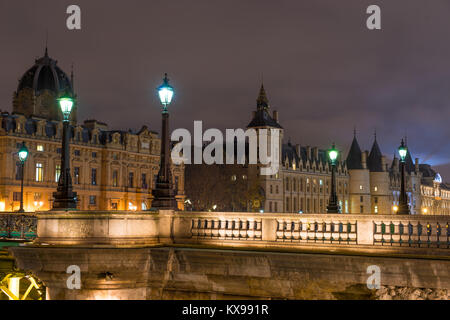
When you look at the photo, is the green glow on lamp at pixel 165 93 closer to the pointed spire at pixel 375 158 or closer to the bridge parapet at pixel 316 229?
the bridge parapet at pixel 316 229

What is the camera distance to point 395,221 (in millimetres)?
15305

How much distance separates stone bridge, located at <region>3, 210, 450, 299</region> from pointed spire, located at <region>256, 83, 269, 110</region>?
122909 millimetres

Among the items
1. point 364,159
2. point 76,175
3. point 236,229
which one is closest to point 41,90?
point 76,175

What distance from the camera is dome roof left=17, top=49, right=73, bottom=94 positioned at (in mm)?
110375

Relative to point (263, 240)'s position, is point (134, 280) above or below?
below

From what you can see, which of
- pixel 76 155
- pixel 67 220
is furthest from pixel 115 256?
pixel 76 155

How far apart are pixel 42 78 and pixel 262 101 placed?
168 feet

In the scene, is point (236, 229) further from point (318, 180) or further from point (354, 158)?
point (354, 158)

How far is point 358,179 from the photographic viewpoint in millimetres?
166500

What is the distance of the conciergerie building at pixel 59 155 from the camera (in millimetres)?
86000

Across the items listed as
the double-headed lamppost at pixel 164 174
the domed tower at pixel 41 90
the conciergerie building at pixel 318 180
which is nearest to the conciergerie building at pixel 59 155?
the domed tower at pixel 41 90
